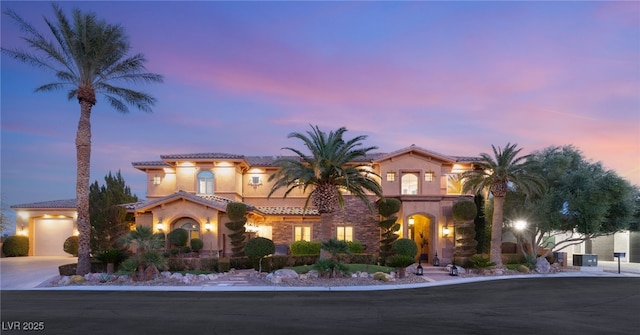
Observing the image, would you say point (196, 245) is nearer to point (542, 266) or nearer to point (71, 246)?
point (71, 246)

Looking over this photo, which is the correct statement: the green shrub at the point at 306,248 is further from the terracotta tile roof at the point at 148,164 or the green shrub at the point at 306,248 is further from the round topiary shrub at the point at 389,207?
the terracotta tile roof at the point at 148,164

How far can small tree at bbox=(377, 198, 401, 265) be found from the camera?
31438 millimetres

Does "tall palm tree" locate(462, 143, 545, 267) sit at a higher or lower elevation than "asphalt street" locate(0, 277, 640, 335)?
higher

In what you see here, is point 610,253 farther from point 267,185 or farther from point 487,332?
point 487,332

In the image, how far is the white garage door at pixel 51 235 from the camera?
125 feet

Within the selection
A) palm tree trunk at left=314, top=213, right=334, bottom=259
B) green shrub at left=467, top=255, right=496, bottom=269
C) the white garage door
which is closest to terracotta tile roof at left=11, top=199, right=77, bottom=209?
the white garage door

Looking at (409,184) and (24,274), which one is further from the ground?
(409,184)

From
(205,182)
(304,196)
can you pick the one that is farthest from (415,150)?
(205,182)

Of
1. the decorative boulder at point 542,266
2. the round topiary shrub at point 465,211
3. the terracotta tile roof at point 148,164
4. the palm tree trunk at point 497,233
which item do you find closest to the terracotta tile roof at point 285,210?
the terracotta tile roof at point 148,164

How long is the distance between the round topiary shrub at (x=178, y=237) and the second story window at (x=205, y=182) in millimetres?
6533

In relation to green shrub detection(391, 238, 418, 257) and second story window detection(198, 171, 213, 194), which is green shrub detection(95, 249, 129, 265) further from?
green shrub detection(391, 238, 418, 257)

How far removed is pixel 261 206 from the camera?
3650 centimetres

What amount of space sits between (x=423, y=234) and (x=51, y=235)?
29.0m

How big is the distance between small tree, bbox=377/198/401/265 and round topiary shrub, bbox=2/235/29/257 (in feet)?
88.0
